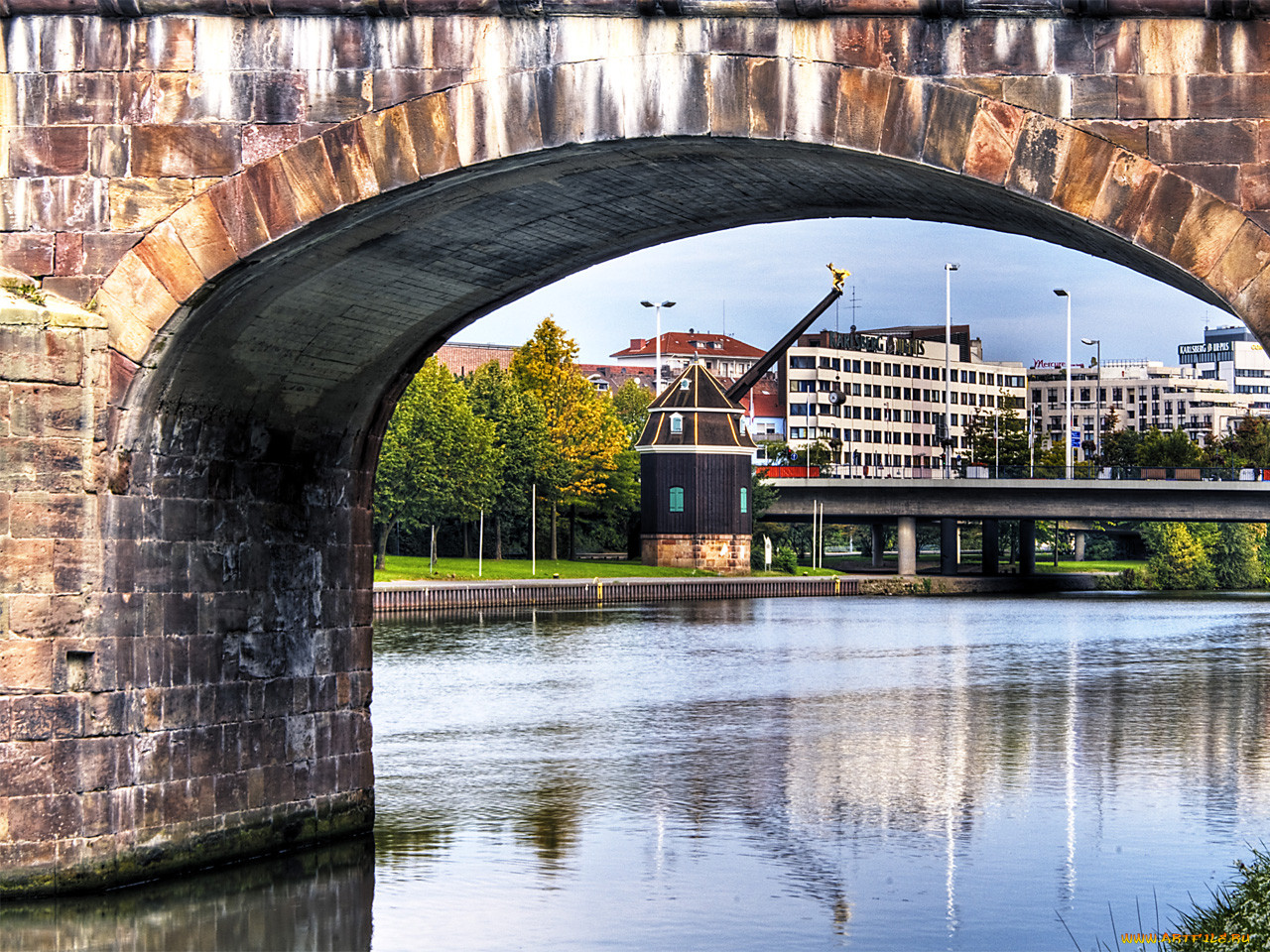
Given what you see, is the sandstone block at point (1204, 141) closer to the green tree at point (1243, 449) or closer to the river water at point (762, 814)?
the river water at point (762, 814)

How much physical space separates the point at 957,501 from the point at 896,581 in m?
4.75

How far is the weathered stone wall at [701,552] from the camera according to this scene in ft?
261

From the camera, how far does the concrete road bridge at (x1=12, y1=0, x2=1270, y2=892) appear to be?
1147 centimetres

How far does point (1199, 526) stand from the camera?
102m

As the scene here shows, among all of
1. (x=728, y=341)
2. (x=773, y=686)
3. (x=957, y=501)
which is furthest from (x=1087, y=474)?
(x=728, y=341)

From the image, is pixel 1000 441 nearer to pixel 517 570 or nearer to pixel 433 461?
pixel 517 570

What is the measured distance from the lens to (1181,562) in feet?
314

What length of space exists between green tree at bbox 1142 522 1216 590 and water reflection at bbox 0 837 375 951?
8549 centimetres

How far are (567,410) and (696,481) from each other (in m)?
7.03

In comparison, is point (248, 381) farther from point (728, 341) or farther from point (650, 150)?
point (728, 341)

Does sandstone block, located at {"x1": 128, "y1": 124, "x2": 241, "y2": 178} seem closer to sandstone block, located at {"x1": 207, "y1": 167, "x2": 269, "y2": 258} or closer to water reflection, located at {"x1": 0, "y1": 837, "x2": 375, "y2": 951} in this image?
sandstone block, located at {"x1": 207, "y1": 167, "x2": 269, "y2": 258}

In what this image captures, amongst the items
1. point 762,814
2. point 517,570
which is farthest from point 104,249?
point 517,570

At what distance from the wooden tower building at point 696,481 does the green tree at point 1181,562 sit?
2922 centimetres

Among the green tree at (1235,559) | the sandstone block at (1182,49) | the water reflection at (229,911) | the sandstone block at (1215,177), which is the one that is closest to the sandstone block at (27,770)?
the water reflection at (229,911)
